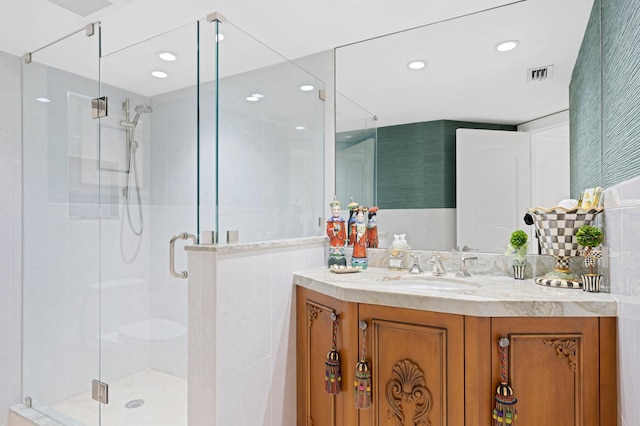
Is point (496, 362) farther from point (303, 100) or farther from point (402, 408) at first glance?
point (303, 100)

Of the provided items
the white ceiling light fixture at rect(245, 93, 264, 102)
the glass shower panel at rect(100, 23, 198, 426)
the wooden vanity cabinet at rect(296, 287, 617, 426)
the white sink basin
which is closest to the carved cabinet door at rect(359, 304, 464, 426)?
the wooden vanity cabinet at rect(296, 287, 617, 426)

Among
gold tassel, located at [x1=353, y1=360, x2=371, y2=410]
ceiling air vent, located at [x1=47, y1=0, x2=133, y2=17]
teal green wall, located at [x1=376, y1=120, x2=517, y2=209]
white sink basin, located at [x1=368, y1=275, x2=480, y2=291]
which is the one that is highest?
ceiling air vent, located at [x1=47, y1=0, x2=133, y2=17]

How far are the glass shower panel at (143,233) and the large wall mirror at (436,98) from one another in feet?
3.17

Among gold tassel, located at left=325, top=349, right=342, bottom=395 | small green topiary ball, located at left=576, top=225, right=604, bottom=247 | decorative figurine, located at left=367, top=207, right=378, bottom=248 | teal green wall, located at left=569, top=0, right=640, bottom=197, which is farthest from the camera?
decorative figurine, located at left=367, top=207, right=378, bottom=248

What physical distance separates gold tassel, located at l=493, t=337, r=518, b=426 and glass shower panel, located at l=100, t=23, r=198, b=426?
1379 millimetres

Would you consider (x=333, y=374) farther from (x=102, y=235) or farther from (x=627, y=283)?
(x=102, y=235)

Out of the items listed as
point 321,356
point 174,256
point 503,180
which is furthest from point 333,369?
point 503,180

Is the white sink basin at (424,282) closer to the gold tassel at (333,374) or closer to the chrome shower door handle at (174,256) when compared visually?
the gold tassel at (333,374)

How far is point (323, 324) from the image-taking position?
1.78m

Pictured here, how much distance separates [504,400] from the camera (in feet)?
4.23

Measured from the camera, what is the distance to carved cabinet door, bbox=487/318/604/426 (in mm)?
1283

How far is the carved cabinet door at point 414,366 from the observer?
4.48 feet

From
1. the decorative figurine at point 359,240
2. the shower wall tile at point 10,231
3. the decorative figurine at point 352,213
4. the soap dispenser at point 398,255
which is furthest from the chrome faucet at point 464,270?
the shower wall tile at point 10,231

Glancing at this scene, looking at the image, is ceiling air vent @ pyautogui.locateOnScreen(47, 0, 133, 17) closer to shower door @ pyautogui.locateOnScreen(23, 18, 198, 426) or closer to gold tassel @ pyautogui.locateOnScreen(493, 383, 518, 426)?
shower door @ pyautogui.locateOnScreen(23, 18, 198, 426)
